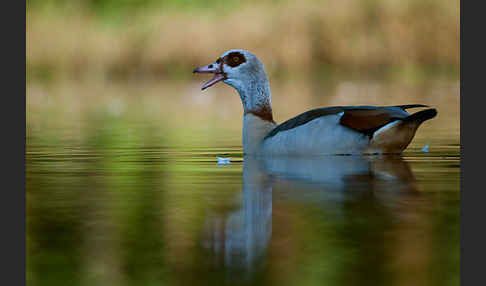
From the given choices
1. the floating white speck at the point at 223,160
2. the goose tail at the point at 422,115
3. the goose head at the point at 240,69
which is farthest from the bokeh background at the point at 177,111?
the goose head at the point at 240,69

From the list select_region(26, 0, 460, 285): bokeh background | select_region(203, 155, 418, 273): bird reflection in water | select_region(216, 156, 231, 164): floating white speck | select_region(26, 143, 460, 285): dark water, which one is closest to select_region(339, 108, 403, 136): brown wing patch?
select_region(203, 155, 418, 273): bird reflection in water

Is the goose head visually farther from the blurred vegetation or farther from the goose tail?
the blurred vegetation

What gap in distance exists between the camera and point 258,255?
3.94 m

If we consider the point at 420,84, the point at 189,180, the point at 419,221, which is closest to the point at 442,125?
the point at 189,180

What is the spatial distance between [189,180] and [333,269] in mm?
3059

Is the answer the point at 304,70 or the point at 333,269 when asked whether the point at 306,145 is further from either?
the point at 304,70

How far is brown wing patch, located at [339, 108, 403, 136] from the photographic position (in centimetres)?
796

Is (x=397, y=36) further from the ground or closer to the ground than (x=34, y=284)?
further from the ground

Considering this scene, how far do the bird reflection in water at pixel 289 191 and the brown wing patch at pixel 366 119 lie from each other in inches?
11.7

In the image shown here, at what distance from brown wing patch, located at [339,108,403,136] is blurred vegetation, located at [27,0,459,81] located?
15928 mm

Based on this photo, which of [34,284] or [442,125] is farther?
[442,125]

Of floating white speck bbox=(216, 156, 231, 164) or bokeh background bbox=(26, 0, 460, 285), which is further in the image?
floating white speck bbox=(216, 156, 231, 164)

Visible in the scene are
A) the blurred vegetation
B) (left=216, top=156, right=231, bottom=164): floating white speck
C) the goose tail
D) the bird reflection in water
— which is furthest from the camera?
the blurred vegetation

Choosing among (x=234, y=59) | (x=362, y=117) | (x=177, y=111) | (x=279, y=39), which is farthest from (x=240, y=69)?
(x=279, y=39)
